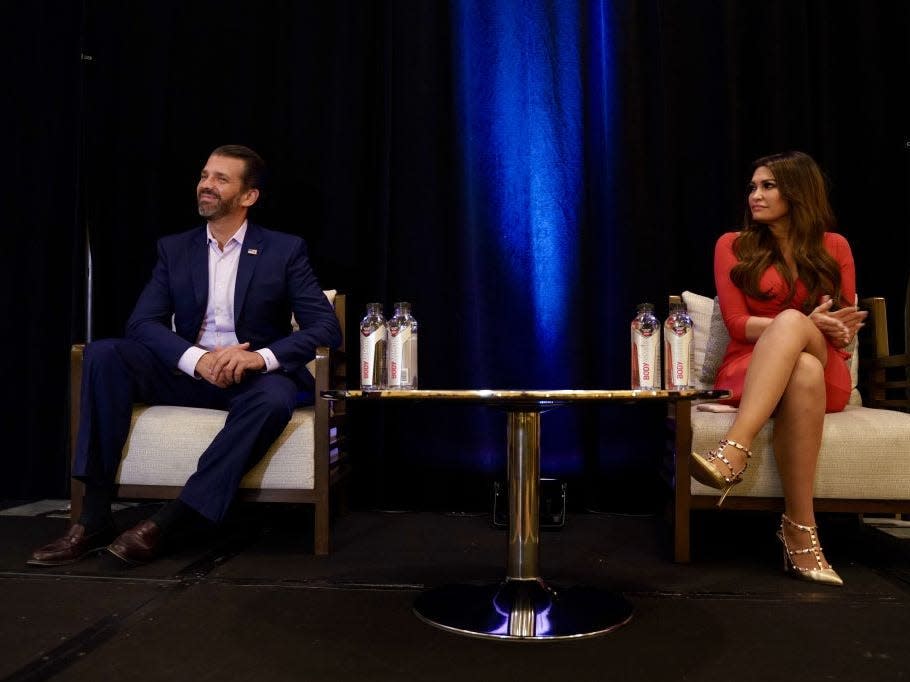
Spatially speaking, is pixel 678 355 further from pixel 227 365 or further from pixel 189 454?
pixel 189 454

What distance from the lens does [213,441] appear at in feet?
6.84

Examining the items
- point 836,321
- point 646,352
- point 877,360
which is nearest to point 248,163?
point 646,352

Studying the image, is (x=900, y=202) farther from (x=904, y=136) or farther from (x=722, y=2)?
(x=722, y=2)

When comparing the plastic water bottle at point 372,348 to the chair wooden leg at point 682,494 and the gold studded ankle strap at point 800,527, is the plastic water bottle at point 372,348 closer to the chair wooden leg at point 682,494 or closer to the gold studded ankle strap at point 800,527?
the chair wooden leg at point 682,494

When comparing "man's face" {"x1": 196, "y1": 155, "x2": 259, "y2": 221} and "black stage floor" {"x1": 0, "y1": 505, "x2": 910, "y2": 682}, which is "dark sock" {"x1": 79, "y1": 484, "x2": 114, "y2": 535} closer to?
"black stage floor" {"x1": 0, "y1": 505, "x2": 910, "y2": 682}

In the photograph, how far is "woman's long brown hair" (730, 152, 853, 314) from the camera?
223 cm

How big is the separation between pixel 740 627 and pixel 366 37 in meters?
2.42

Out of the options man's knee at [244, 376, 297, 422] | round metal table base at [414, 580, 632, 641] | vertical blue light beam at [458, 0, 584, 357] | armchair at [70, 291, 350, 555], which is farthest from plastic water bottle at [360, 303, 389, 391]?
vertical blue light beam at [458, 0, 584, 357]

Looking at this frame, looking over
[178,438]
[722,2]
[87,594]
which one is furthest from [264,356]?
[722,2]

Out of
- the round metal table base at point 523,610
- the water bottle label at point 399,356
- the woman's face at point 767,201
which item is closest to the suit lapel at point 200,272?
the water bottle label at point 399,356

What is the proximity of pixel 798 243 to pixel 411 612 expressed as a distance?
1.53m

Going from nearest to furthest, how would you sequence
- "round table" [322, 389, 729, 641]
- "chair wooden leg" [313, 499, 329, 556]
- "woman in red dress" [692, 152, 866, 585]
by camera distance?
"round table" [322, 389, 729, 641], "woman in red dress" [692, 152, 866, 585], "chair wooden leg" [313, 499, 329, 556]

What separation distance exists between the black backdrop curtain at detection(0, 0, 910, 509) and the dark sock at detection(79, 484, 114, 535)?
102 centimetres

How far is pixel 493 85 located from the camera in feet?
9.84
